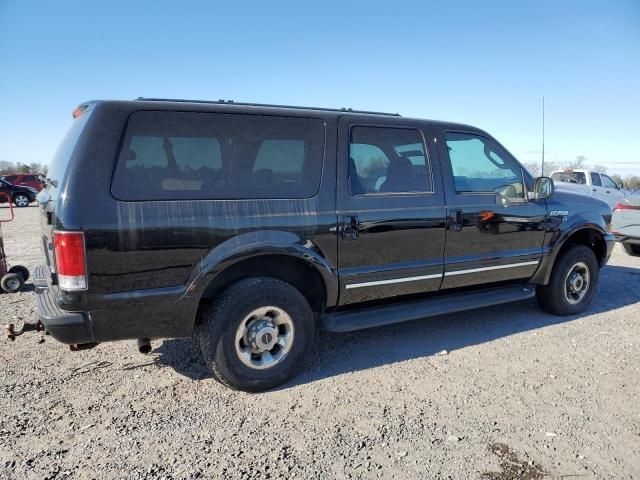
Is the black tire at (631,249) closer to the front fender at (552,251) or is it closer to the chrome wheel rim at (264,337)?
the front fender at (552,251)

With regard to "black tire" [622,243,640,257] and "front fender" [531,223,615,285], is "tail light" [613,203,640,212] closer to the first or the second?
"black tire" [622,243,640,257]

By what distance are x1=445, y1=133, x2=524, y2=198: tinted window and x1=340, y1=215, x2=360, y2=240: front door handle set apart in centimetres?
115

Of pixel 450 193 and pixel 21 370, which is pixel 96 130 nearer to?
pixel 21 370

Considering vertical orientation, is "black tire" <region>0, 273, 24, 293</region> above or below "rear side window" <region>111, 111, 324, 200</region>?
below

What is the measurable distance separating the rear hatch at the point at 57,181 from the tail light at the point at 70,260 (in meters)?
0.13

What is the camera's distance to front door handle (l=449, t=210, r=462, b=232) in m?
3.94

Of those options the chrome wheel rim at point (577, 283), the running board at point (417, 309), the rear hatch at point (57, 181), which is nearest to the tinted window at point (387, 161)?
the running board at point (417, 309)

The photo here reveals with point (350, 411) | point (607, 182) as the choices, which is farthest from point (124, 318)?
point (607, 182)

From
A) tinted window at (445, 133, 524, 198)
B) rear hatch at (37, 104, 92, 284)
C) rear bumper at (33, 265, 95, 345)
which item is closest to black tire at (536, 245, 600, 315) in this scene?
tinted window at (445, 133, 524, 198)

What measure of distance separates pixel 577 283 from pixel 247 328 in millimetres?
3788

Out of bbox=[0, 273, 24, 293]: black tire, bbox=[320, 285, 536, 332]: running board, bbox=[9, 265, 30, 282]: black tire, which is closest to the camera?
bbox=[320, 285, 536, 332]: running board

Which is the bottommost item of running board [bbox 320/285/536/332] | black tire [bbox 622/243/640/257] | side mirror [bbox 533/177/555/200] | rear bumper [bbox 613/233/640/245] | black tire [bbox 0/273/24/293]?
black tire [bbox 622/243/640/257]

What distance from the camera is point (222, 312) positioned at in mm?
3070

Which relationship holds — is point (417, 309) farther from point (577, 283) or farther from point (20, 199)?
point (20, 199)
